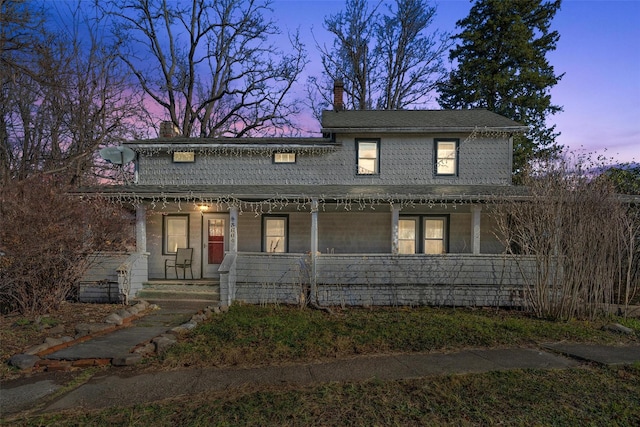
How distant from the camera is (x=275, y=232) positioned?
12.8 m

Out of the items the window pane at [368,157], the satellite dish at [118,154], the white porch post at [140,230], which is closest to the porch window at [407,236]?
the window pane at [368,157]

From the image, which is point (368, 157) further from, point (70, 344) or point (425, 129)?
point (70, 344)

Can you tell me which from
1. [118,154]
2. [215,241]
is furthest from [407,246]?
[118,154]

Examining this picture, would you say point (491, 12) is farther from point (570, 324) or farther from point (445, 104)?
point (570, 324)

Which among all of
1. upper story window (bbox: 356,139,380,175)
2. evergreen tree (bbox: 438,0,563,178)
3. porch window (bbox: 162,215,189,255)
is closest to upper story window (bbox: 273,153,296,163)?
upper story window (bbox: 356,139,380,175)

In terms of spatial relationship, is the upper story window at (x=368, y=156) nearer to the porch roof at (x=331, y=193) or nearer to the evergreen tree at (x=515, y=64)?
the porch roof at (x=331, y=193)

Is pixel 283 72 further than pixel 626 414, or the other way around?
pixel 283 72

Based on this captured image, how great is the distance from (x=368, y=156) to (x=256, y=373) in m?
9.20

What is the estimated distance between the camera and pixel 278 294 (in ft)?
32.9

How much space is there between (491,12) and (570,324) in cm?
2178

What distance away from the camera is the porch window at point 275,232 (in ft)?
41.9

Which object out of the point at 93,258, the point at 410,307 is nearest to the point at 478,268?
the point at 410,307

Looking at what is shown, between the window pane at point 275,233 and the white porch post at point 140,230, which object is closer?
the white porch post at point 140,230

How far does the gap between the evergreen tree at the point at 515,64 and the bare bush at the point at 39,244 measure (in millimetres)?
21913
